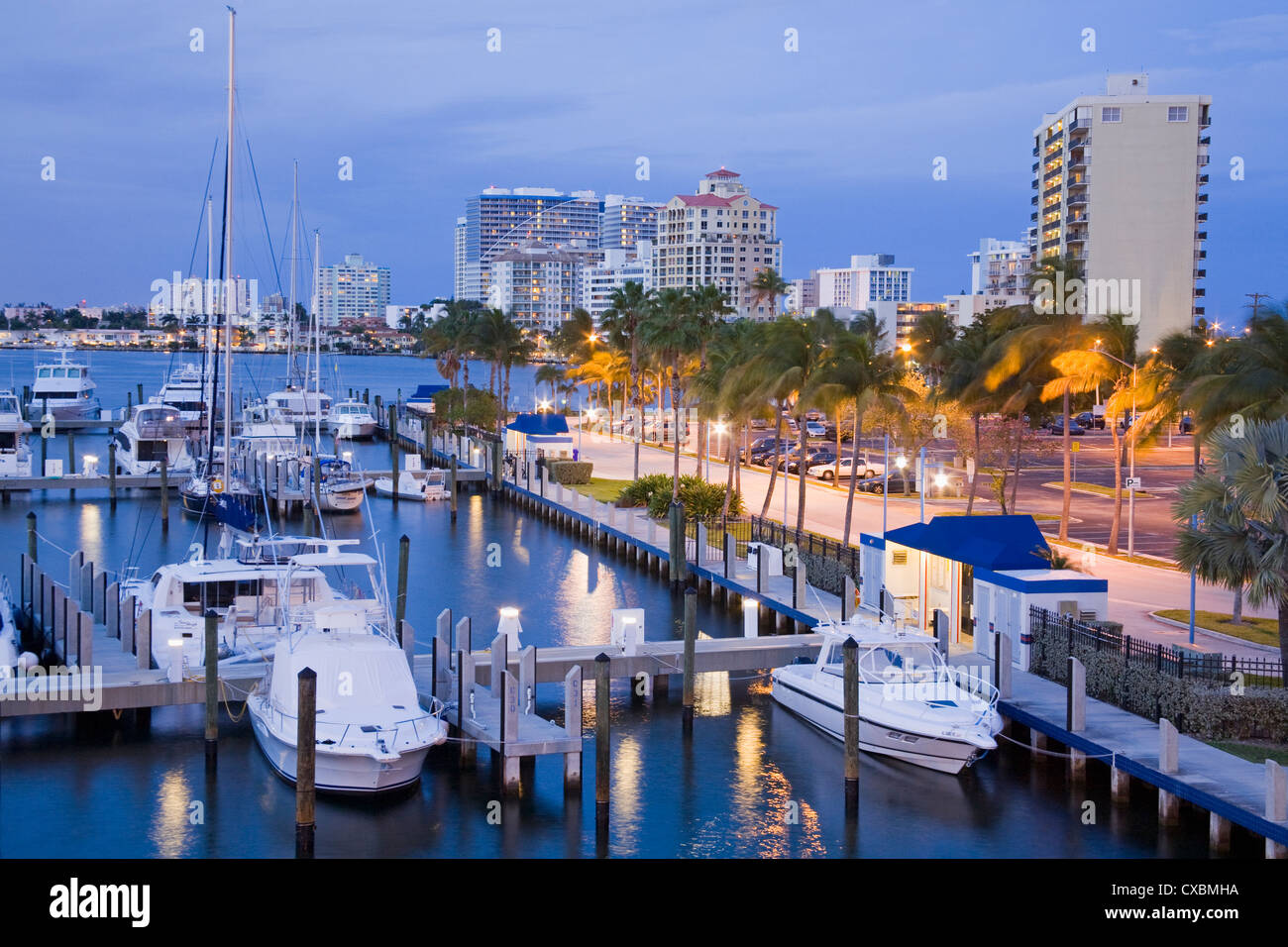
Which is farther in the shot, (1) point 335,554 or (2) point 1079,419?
(2) point 1079,419

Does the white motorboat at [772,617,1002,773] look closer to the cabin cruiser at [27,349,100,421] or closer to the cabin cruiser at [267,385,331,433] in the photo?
the cabin cruiser at [267,385,331,433]

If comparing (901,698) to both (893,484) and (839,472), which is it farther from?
(839,472)

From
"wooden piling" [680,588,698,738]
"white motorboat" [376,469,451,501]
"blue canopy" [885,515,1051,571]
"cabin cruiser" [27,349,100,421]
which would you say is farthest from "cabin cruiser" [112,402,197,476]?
"wooden piling" [680,588,698,738]

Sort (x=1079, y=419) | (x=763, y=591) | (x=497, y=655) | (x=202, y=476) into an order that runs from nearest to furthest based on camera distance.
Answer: (x=497, y=655) → (x=763, y=591) → (x=202, y=476) → (x=1079, y=419)

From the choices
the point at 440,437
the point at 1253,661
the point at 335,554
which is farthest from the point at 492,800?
the point at 440,437

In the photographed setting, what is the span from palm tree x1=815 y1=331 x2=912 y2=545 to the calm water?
50.8ft

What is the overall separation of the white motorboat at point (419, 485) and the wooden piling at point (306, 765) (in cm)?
4843

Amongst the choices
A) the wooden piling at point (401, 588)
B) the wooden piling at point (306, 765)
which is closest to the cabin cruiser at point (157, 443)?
the wooden piling at point (401, 588)

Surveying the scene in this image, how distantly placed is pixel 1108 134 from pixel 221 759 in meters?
138

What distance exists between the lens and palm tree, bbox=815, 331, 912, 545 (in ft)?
152

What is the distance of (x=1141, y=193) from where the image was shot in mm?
146500

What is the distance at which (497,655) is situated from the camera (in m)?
28.8

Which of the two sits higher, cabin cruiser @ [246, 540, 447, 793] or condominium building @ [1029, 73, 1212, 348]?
condominium building @ [1029, 73, 1212, 348]

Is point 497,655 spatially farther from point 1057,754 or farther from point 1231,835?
point 1231,835
